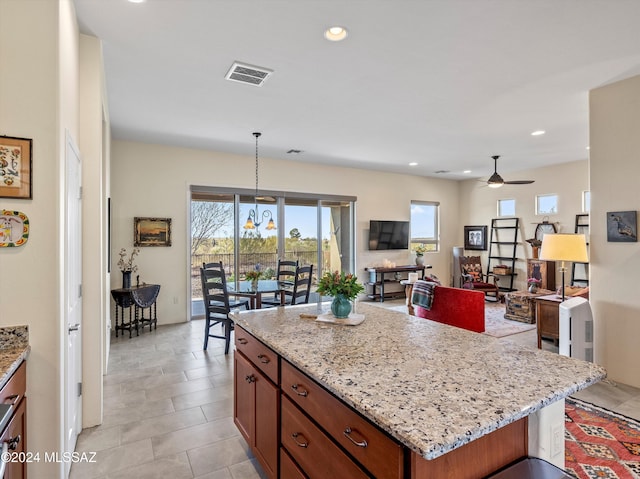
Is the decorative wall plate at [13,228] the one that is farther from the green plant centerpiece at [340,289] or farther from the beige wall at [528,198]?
the beige wall at [528,198]

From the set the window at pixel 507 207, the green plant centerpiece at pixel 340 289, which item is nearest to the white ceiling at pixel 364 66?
the green plant centerpiece at pixel 340 289

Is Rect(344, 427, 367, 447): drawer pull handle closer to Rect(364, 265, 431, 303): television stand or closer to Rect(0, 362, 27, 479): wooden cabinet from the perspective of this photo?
Rect(0, 362, 27, 479): wooden cabinet

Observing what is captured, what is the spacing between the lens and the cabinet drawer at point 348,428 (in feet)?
3.46

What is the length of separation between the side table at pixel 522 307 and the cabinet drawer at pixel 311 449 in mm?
5255

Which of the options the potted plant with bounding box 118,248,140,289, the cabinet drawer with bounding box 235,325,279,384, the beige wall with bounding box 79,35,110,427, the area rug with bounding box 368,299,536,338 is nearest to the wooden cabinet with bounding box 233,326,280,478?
the cabinet drawer with bounding box 235,325,279,384

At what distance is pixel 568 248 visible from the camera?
144 inches

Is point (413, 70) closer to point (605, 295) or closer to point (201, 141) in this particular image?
point (605, 295)

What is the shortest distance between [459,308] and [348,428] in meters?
2.78

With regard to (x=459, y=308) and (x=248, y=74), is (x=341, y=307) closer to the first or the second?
(x=459, y=308)

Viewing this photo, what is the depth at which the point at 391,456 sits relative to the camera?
1.04m

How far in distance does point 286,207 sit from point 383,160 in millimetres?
2168

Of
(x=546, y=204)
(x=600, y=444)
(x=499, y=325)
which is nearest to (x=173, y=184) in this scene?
(x=499, y=325)

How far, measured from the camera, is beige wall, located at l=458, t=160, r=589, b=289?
7.02 m

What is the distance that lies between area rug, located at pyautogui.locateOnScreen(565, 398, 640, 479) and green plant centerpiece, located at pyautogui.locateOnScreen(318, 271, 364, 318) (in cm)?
156
